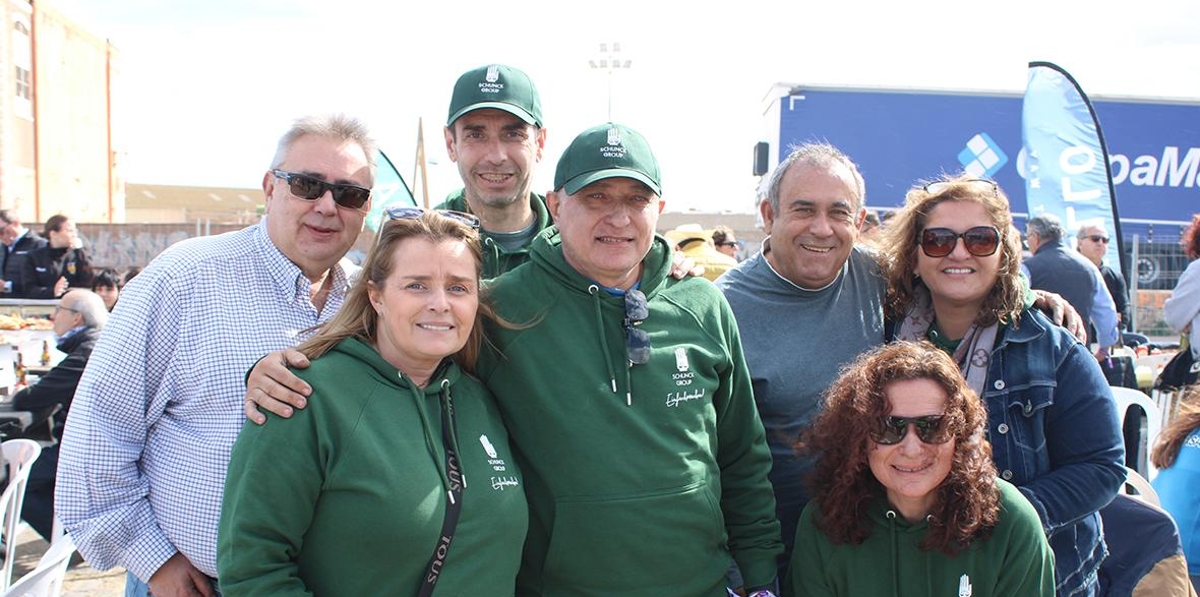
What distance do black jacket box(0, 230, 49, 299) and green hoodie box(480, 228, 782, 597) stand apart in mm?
11337

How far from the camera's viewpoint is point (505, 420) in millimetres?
2357

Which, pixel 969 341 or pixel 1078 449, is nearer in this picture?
pixel 1078 449

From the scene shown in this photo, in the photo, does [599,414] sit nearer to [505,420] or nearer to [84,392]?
[505,420]

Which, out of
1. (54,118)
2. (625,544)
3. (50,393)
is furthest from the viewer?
(54,118)

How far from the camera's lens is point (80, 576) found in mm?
5184

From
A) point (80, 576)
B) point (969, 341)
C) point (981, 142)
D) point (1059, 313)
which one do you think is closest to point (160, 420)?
point (969, 341)

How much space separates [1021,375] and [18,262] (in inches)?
487

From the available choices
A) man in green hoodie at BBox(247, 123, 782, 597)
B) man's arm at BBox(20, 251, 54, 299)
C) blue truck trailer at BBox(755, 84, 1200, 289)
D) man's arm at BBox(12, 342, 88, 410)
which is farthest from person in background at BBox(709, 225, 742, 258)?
man's arm at BBox(20, 251, 54, 299)

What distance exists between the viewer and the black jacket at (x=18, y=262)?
1109 cm

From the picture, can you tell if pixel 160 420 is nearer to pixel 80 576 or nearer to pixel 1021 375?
pixel 1021 375

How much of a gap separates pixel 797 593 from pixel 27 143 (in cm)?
4073

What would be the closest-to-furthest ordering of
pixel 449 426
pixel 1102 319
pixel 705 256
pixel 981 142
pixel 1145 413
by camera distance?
pixel 449 426, pixel 1145 413, pixel 705 256, pixel 1102 319, pixel 981 142

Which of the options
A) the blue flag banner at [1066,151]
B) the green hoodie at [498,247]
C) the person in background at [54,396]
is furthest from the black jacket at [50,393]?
the blue flag banner at [1066,151]

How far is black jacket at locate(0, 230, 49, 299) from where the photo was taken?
11.1m
